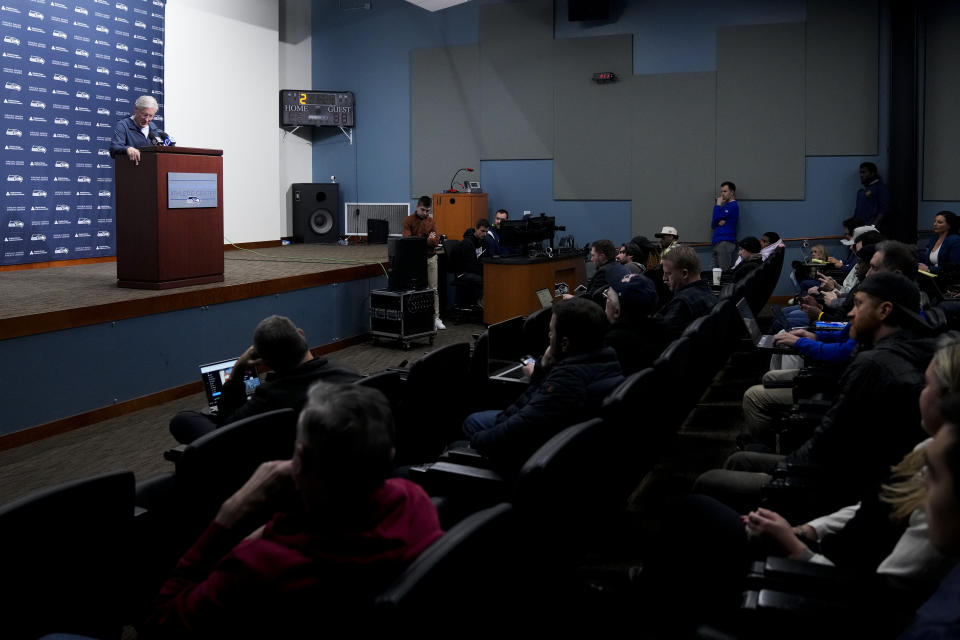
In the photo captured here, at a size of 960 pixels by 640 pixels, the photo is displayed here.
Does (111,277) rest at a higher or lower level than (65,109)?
lower

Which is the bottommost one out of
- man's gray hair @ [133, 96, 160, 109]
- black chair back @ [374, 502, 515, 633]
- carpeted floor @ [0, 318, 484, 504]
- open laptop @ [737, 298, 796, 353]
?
carpeted floor @ [0, 318, 484, 504]

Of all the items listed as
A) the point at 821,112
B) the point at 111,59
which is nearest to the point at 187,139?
the point at 111,59

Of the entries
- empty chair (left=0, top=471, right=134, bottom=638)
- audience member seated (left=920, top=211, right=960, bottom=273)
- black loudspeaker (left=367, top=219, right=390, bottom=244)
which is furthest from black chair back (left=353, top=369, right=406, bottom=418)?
black loudspeaker (left=367, top=219, right=390, bottom=244)

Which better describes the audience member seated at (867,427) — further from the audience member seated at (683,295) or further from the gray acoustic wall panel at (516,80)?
the gray acoustic wall panel at (516,80)

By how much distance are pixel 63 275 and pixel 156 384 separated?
259 centimetres

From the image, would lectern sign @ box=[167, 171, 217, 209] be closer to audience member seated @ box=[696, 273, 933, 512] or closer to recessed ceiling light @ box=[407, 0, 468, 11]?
audience member seated @ box=[696, 273, 933, 512]

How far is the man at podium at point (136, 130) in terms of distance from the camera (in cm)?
662

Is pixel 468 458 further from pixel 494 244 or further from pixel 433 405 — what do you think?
pixel 494 244

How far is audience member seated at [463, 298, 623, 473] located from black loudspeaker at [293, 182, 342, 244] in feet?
34.3

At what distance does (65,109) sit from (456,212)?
5139 millimetres

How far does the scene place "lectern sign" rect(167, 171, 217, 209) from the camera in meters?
6.50

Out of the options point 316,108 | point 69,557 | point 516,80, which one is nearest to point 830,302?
point 69,557

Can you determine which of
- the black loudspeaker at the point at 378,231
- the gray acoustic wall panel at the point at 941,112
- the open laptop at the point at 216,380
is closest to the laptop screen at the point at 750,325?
the open laptop at the point at 216,380

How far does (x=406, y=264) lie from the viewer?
8633mm
